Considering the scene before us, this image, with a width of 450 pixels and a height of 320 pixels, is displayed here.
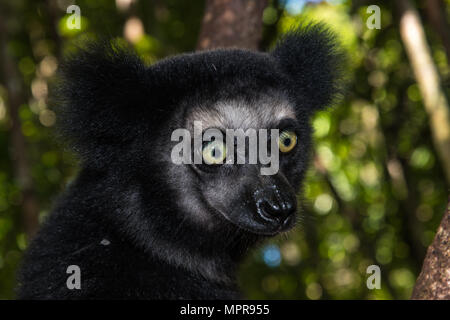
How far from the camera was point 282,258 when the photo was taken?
1009cm

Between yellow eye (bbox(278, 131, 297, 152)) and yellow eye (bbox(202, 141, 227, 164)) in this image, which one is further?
yellow eye (bbox(278, 131, 297, 152))

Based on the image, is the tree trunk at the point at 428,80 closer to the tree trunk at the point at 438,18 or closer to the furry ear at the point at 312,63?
the tree trunk at the point at 438,18

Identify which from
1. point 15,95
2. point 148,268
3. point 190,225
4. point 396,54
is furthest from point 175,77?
point 396,54

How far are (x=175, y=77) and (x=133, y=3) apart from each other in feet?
10.7

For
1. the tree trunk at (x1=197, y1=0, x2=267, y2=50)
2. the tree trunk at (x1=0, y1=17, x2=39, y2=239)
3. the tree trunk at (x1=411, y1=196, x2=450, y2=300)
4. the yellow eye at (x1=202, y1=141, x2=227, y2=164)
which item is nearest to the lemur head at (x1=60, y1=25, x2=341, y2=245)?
the yellow eye at (x1=202, y1=141, x2=227, y2=164)

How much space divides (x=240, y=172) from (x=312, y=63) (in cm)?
122

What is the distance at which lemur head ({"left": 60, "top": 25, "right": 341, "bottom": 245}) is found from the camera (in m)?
3.09

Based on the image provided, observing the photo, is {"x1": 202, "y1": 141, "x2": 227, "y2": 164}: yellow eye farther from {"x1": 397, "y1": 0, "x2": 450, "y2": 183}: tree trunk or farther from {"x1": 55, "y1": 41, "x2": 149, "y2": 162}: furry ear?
{"x1": 397, "y1": 0, "x2": 450, "y2": 183}: tree trunk

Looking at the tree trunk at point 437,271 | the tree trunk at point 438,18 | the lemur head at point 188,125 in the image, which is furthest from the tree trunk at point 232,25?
the tree trunk at point 437,271

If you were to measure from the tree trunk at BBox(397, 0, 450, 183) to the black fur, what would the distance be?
67.0 inches

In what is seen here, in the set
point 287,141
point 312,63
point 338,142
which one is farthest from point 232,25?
point 338,142

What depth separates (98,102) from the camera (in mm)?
3268

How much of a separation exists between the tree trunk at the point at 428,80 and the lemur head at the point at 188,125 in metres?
1.57

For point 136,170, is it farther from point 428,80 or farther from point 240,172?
point 428,80
